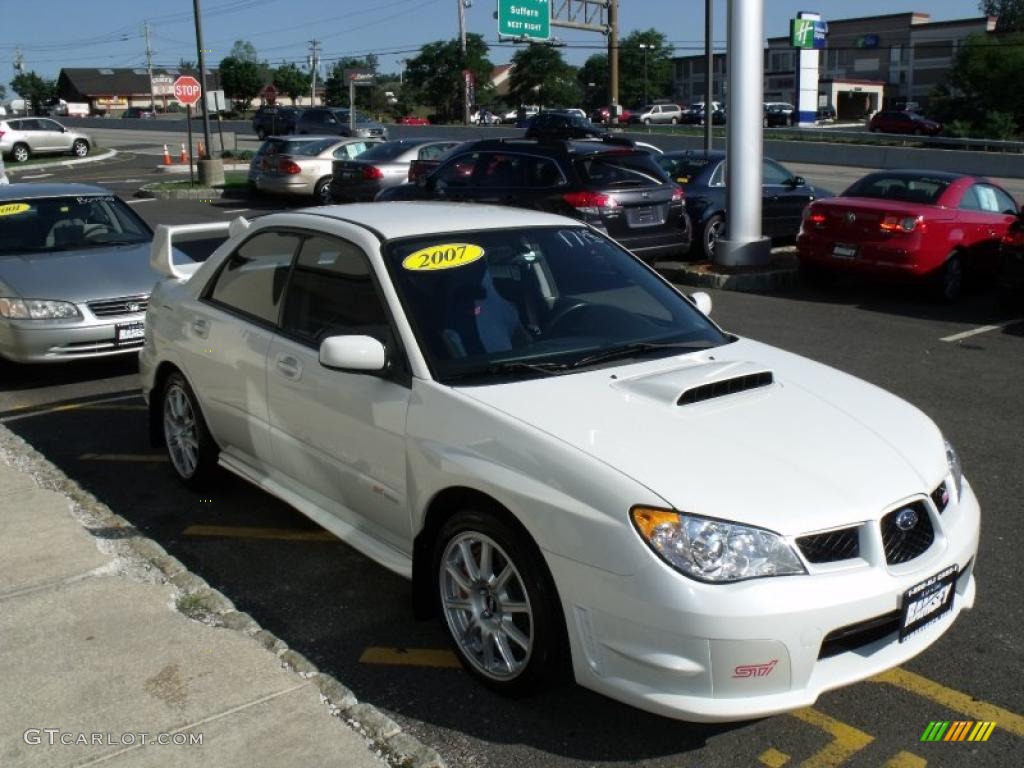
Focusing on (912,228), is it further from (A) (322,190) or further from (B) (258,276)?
(A) (322,190)

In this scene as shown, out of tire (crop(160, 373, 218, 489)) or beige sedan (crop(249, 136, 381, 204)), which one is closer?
tire (crop(160, 373, 218, 489))

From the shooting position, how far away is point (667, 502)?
128 inches

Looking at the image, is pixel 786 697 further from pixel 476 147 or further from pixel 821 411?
pixel 476 147

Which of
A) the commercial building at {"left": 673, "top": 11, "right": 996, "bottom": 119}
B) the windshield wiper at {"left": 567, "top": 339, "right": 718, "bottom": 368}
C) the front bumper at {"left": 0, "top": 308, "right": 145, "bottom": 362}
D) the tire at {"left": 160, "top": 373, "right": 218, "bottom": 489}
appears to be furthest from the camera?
the commercial building at {"left": 673, "top": 11, "right": 996, "bottom": 119}

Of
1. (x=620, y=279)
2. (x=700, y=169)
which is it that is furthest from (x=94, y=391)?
(x=700, y=169)

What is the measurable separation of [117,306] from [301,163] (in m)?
15.5

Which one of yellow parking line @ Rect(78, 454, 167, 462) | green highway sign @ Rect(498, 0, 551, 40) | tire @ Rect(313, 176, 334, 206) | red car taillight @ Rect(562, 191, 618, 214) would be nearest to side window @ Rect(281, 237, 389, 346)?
yellow parking line @ Rect(78, 454, 167, 462)

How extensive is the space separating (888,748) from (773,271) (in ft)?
33.5

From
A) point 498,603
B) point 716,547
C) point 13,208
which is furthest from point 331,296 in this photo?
point 13,208

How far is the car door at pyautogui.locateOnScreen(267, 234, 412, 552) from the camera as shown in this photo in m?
4.16

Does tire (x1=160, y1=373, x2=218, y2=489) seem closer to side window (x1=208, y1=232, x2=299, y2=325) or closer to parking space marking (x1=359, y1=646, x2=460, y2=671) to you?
side window (x1=208, y1=232, x2=299, y2=325)

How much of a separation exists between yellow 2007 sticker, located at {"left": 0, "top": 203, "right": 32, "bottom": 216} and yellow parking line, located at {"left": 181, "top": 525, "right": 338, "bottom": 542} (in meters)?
5.08

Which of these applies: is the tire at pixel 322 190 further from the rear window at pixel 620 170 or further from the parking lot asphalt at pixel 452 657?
the parking lot asphalt at pixel 452 657

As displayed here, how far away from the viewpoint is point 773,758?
3.46m
